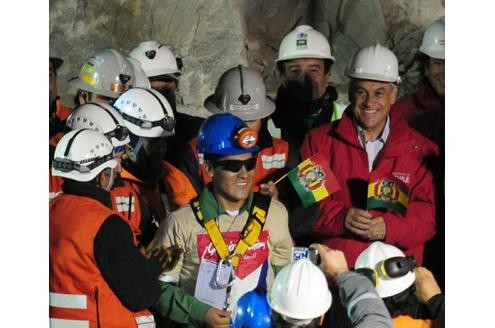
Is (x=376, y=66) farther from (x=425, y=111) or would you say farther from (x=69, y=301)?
(x=69, y=301)

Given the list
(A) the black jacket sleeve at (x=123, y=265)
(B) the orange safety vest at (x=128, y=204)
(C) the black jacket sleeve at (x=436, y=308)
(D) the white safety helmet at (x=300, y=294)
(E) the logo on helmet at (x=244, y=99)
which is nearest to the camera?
(D) the white safety helmet at (x=300, y=294)

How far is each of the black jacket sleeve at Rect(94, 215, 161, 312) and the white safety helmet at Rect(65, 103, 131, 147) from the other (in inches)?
28.0

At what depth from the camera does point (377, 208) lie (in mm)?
5555

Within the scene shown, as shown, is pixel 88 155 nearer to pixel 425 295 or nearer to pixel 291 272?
pixel 291 272

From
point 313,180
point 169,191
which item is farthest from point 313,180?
point 169,191

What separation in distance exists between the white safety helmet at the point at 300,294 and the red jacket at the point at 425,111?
1776 millimetres

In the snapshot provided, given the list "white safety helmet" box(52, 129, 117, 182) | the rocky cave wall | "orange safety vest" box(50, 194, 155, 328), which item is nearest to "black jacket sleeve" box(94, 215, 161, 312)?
"orange safety vest" box(50, 194, 155, 328)

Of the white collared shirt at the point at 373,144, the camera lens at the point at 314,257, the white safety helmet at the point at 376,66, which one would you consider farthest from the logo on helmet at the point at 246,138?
the white safety helmet at the point at 376,66

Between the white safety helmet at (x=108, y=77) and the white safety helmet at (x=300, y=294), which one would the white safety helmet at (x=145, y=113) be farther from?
the white safety helmet at (x=300, y=294)

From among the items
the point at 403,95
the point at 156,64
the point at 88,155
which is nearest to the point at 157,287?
the point at 88,155

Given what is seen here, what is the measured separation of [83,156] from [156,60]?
1.88m

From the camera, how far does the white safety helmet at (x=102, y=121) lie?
18.0 ft

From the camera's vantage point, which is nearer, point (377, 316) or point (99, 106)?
point (377, 316)

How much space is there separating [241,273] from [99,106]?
1.08 meters
